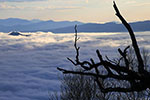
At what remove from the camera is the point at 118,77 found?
2.29 meters

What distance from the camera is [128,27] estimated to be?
2.38 m

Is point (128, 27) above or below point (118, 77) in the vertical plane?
above

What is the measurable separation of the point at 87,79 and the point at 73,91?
1824 mm

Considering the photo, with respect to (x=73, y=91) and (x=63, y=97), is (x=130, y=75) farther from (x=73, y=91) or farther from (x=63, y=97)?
(x=63, y=97)

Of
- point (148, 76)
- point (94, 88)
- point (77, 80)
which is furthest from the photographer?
point (77, 80)

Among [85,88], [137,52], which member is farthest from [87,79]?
[137,52]

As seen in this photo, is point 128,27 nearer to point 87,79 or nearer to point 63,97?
point 87,79

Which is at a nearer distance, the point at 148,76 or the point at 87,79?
the point at 148,76

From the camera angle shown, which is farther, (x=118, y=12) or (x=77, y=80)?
(x=77, y=80)

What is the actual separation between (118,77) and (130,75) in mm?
114

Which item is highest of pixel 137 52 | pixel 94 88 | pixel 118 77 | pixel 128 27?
pixel 128 27

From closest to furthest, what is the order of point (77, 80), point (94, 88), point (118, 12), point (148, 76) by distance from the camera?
1. point (148, 76)
2. point (118, 12)
3. point (94, 88)
4. point (77, 80)

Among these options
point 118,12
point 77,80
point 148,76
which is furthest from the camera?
point 77,80

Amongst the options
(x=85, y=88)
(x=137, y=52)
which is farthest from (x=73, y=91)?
(x=137, y=52)
